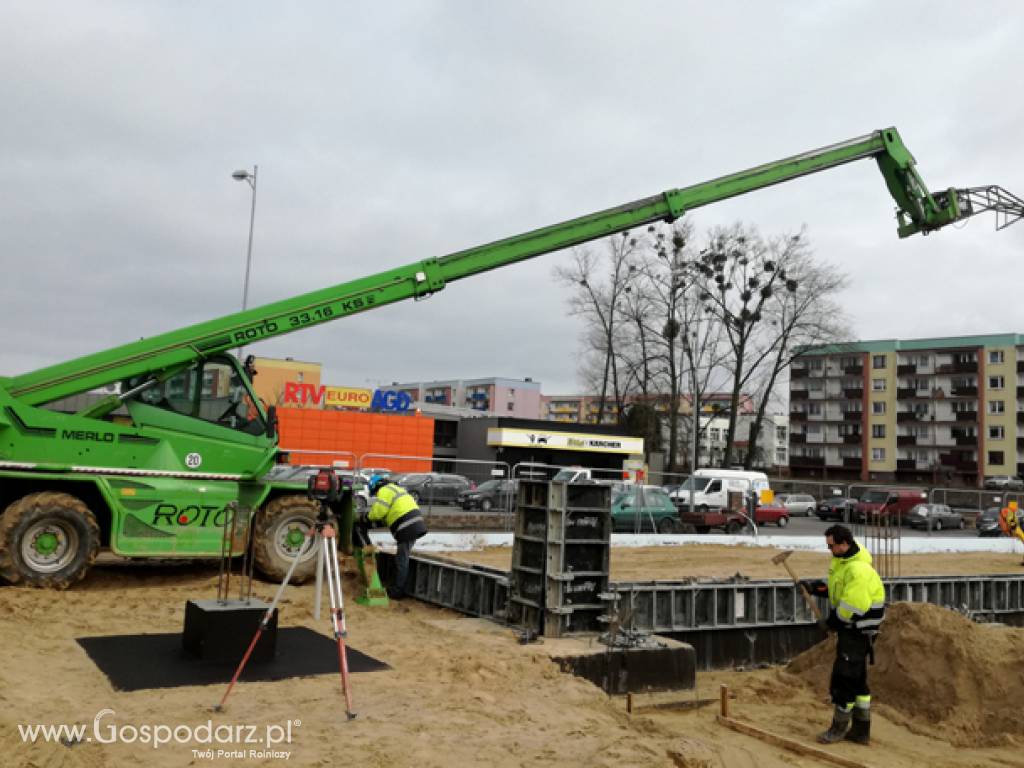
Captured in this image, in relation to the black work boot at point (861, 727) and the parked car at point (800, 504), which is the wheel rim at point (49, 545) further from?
the parked car at point (800, 504)

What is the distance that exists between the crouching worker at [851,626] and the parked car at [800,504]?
102ft

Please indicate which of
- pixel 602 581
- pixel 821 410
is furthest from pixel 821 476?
pixel 602 581

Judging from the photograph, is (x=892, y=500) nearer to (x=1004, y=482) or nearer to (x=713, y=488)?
(x=713, y=488)

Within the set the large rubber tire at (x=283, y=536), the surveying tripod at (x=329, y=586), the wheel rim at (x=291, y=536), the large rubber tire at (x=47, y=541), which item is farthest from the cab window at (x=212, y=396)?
the surveying tripod at (x=329, y=586)

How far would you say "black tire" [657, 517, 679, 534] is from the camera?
78.3 ft

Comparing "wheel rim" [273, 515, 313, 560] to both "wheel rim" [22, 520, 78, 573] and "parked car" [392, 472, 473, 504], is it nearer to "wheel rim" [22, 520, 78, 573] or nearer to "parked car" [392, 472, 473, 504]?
"wheel rim" [22, 520, 78, 573]

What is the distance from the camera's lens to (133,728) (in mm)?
5867

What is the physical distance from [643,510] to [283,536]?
525 inches

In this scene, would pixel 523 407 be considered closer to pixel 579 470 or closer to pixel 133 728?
pixel 579 470

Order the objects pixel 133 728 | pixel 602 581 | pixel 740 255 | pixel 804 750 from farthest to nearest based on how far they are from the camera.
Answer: pixel 740 255 < pixel 602 581 < pixel 804 750 < pixel 133 728

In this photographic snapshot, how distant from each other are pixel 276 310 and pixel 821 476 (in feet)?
273

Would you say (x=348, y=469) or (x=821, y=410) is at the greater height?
(x=821, y=410)

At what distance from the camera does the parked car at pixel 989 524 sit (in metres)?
32.6

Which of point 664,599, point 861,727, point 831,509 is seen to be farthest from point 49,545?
point 831,509
